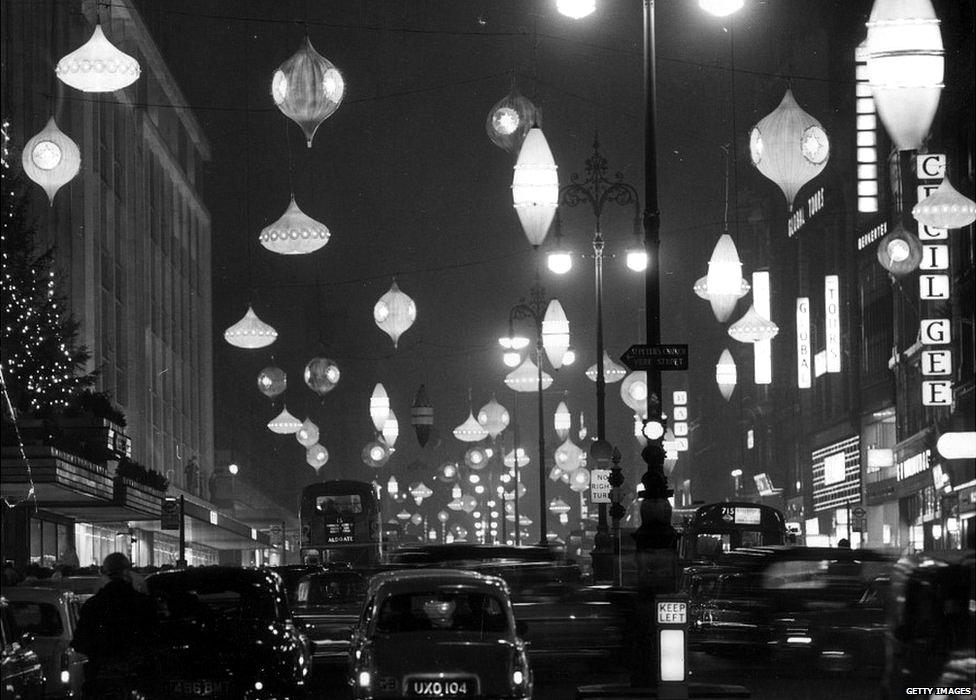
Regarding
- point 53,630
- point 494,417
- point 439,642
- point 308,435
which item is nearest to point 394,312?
point 494,417

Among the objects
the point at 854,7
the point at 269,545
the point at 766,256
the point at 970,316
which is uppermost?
the point at 854,7

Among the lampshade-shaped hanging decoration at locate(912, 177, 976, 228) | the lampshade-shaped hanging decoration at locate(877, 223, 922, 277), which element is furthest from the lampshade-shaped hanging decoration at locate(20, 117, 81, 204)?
the lampshade-shaped hanging decoration at locate(877, 223, 922, 277)

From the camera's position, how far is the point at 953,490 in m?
60.1

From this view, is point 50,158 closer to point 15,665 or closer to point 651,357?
point 651,357

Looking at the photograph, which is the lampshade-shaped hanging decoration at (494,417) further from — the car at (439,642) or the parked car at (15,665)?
the parked car at (15,665)

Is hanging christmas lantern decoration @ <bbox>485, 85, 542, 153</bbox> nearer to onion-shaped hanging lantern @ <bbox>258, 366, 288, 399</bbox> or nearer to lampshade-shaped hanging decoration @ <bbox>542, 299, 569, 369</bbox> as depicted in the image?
lampshade-shaped hanging decoration @ <bbox>542, 299, 569, 369</bbox>

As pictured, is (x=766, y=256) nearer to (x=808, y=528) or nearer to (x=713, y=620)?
(x=808, y=528)

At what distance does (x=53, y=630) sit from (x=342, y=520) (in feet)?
108

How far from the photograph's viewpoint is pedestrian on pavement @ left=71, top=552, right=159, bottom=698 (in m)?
14.6

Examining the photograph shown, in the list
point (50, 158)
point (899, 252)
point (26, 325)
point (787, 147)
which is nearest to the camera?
point (787, 147)

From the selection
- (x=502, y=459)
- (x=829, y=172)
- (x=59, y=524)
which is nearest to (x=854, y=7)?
(x=829, y=172)

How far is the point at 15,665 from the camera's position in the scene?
14.1 metres

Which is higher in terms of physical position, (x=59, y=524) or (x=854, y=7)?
(x=854, y=7)

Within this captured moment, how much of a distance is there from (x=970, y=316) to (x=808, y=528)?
50.9 meters
